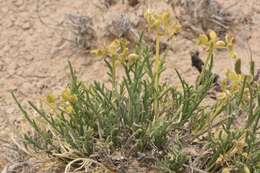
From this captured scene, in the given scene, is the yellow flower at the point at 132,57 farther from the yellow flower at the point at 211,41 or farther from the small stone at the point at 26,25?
the small stone at the point at 26,25

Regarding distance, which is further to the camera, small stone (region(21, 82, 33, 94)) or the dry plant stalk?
the dry plant stalk

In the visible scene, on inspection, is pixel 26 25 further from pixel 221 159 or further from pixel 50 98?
pixel 221 159

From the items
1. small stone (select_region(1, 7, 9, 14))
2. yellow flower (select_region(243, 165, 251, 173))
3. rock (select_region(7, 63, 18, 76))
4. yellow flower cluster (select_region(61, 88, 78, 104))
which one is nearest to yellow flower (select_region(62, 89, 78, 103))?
yellow flower cluster (select_region(61, 88, 78, 104))

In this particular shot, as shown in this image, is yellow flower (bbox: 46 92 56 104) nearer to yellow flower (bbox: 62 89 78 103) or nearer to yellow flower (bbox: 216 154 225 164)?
yellow flower (bbox: 62 89 78 103)

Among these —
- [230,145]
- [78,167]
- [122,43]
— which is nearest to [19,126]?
[78,167]

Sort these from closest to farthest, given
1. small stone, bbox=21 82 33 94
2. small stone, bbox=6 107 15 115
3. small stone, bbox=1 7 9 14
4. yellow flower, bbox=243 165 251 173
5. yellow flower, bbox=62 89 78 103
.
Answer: yellow flower, bbox=243 165 251 173 → yellow flower, bbox=62 89 78 103 → small stone, bbox=6 107 15 115 → small stone, bbox=21 82 33 94 → small stone, bbox=1 7 9 14

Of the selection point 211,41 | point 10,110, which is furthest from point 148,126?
point 10,110

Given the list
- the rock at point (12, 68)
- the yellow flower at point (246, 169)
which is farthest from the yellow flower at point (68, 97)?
the rock at point (12, 68)
